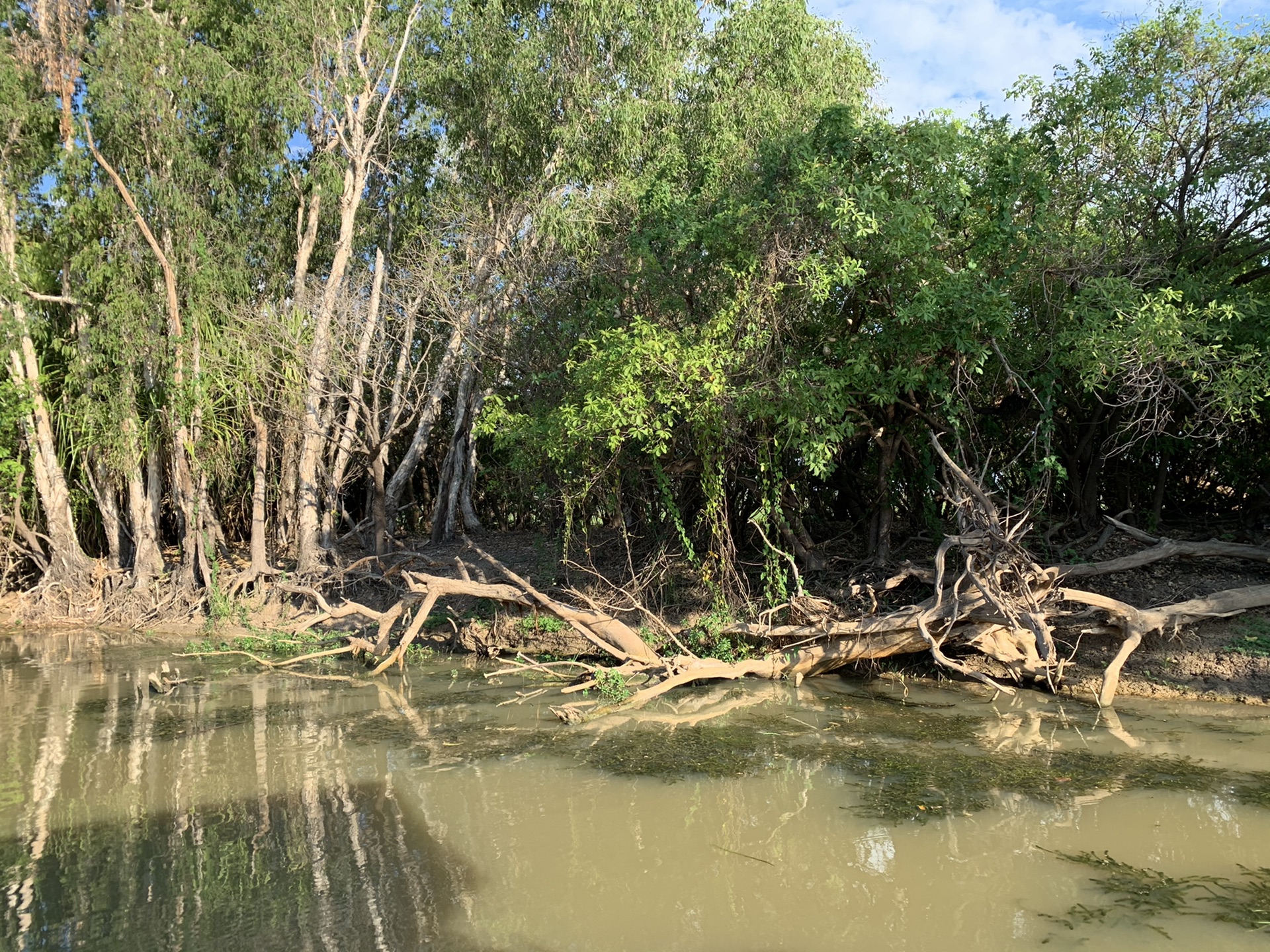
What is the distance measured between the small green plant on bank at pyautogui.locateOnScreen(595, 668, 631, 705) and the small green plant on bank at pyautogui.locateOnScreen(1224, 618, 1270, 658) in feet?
18.6

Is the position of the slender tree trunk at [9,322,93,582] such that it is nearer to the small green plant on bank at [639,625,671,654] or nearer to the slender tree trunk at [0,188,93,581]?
the slender tree trunk at [0,188,93,581]

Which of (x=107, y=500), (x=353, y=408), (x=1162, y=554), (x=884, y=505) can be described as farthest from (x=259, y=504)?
(x=1162, y=554)

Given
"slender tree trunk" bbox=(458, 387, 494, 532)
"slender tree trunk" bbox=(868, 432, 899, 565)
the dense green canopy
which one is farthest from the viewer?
"slender tree trunk" bbox=(458, 387, 494, 532)

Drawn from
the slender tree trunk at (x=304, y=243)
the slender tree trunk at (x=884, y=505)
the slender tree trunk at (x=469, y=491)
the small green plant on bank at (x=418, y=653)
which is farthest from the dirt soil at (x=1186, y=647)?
the slender tree trunk at (x=304, y=243)

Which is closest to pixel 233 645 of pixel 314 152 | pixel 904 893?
pixel 314 152

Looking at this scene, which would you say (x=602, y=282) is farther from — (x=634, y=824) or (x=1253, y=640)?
(x=1253, y=640)

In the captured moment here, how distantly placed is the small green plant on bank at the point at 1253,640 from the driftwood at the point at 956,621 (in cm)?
21

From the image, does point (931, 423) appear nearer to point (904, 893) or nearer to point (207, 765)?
point (904, 893)

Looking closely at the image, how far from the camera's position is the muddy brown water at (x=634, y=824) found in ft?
14.0

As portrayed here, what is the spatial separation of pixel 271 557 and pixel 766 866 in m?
12.9

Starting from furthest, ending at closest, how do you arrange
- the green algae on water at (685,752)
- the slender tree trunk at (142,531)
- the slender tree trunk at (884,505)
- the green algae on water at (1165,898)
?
the slender tree trunk at (142,531)
the slender tree trunk at (884,505)
the green algae on water at (685,752)
the green algae on water at (1165,898)

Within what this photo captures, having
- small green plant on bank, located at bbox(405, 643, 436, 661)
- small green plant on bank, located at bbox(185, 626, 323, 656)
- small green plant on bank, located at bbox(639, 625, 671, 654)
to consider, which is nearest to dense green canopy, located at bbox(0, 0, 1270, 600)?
small green plant on bank, located at bbox(639, 625, 671, 654)

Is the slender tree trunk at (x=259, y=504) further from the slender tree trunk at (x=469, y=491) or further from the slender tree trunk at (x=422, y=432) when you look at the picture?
the slender tree trunk at (x=469, y=491)

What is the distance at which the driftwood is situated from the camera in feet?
27.4
